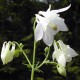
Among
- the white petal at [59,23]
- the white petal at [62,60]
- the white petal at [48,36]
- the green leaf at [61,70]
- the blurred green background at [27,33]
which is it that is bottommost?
the green leaf at [61,70]

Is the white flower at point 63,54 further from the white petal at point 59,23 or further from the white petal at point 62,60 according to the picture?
the white petal at point 59,23

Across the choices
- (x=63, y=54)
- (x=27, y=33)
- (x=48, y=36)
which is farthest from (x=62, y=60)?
(x=27, y=33)

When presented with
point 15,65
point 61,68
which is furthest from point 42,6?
point 61,68

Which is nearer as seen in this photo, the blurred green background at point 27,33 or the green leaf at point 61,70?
the green leaf at point 61,70

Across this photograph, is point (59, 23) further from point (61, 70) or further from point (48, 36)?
point (61, 70)

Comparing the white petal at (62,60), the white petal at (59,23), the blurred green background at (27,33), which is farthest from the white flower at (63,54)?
the blurred green background at (27,33)

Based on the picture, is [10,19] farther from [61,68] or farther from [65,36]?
[61,68]

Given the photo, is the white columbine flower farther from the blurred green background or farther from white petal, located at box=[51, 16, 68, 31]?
the blurred green background
